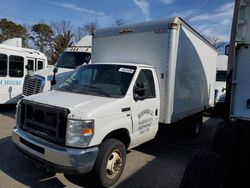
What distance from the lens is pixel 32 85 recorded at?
9695 mm

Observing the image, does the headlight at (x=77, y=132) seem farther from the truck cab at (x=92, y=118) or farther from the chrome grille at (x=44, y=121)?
the chrome grille at (x=44, y=121)

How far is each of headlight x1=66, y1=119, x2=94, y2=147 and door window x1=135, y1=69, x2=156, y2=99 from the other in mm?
1661

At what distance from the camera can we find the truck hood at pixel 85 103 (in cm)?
415

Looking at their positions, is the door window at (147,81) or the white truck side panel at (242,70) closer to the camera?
the white truck side panel at (242,70)

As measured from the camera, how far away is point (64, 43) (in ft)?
148

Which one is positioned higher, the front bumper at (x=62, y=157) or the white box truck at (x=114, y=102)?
the white box truck at (x=114, y=102)

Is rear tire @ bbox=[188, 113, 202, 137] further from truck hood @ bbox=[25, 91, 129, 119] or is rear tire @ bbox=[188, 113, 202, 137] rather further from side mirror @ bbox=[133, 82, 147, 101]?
truck hood @ bbox=[25, 91, 129, 119]

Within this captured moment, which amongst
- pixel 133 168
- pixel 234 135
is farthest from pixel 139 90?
pixel 234 135

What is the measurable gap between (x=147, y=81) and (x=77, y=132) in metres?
2.15

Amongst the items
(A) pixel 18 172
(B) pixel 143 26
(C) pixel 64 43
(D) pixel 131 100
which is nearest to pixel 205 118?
(B) pixel 143 26

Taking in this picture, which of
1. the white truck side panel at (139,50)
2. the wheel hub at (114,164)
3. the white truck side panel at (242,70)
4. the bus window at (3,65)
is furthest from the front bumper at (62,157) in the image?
the bus window at (3,65)

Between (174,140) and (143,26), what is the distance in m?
3.71

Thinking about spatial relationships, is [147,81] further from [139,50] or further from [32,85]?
[32,85]

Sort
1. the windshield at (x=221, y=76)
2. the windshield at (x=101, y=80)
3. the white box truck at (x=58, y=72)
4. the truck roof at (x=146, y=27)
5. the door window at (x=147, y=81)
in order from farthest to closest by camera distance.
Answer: the windshield at (x=221, y=76) < the white box truck at (x=58, y=72) < the truck roof at (x=146, y=27) < the door window at (x=147, y=81) < the windshield at (x=101, y=80)
